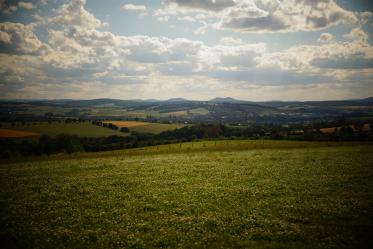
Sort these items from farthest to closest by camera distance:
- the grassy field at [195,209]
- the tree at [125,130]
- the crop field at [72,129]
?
1. the tree at [125,130]
2. the crop field at [72,129]
3. the grassy field at [195,209]

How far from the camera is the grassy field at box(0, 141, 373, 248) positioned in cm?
1422

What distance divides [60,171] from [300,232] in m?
29.9

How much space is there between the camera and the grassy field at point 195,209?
14.2m

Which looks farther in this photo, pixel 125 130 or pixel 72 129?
pixel 125 130

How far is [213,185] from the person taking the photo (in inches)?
985

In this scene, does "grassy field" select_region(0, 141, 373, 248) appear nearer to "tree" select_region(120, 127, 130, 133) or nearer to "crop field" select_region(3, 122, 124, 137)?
"crop field" select_region(3, 122, 124, 137)

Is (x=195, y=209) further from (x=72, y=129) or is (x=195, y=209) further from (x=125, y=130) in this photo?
(x=125, y=130)

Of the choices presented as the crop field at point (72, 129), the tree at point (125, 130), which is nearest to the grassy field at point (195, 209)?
the crop field at point (72, 129)

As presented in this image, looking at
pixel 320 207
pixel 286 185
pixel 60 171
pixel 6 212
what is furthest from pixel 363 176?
pixel 60 171

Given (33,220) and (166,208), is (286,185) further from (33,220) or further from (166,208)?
(33,220)

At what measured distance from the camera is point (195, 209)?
1859cm

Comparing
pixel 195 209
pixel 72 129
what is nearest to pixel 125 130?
pixel 72 129

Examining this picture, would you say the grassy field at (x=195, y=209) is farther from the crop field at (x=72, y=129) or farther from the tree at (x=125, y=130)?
the tree at (x=125, y=130)

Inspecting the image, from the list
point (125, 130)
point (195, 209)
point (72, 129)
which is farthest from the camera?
point (125, 130)
